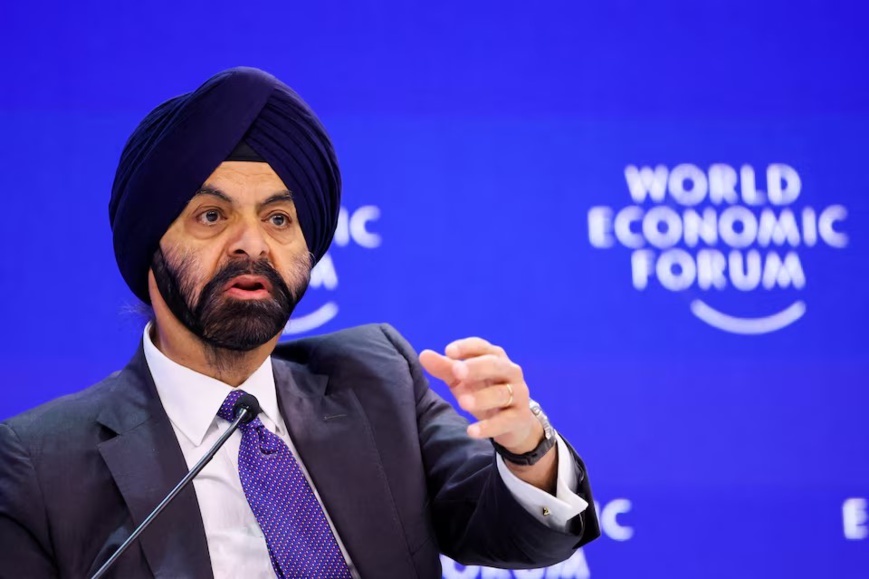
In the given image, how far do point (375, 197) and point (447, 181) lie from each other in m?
0.19

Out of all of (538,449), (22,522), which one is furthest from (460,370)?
(22,522)

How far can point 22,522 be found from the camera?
1.66 meters

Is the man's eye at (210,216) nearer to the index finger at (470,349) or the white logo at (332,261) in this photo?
the index finger at (470,349)

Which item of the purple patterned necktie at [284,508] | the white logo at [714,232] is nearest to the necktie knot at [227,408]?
the purple patterned necktie at [284,508]

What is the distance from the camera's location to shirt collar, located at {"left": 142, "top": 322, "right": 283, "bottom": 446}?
1846mm

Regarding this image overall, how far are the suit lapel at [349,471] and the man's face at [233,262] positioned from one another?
18 centimetres

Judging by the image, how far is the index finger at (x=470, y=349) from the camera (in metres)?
1.51

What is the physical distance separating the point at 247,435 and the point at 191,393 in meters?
0.13

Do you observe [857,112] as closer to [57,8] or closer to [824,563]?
[824,563]

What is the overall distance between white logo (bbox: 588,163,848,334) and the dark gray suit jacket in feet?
2.75

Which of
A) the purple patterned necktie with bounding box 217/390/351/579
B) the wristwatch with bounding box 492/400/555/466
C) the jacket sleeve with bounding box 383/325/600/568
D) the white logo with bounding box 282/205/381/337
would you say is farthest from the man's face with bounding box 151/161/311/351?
the white logo with bounding box 282/205/381/337

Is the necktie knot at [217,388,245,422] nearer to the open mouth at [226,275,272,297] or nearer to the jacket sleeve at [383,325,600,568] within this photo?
the open mouth at [226,275,272,297]

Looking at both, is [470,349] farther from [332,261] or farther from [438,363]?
[332,261]

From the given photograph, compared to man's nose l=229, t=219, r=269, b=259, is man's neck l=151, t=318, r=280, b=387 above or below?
below
